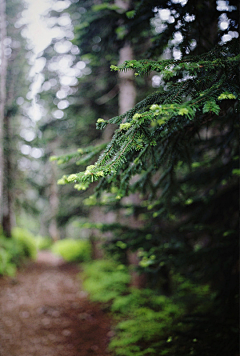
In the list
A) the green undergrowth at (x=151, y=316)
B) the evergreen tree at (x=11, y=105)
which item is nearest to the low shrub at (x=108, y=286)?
the green undergrowth at (x=151, y=316)

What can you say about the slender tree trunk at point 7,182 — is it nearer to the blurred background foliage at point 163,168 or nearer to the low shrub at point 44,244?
the blurred background foliage at point 163,168

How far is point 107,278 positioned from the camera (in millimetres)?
7746

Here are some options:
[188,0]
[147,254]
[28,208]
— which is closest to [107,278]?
[147,254]

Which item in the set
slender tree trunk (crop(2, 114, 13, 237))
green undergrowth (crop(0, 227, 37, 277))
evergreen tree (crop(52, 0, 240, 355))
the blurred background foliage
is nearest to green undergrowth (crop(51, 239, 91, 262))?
green undergrowth (crop(0, 227, 37, 277))

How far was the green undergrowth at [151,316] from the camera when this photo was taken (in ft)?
10.2

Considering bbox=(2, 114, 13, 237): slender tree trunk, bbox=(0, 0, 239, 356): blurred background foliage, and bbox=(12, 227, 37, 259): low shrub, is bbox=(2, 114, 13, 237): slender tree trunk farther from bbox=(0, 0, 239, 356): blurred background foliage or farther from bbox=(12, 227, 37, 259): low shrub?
bbox=(12, 227, 37, 259): low shrub

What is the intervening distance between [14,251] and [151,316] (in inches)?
308

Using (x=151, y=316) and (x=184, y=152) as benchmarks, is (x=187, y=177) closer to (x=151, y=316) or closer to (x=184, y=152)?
(x=184, y=152)

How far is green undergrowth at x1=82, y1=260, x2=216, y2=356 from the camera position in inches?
123

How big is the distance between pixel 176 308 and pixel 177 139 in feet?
16.3

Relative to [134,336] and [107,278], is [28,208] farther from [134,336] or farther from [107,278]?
[134,336]

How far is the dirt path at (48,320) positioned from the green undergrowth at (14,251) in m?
0.52

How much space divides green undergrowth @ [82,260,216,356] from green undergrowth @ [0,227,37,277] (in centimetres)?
399

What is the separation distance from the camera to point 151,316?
5082 mm
